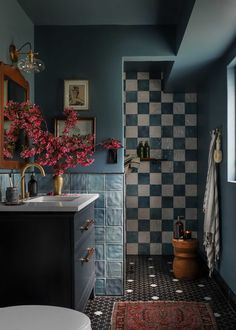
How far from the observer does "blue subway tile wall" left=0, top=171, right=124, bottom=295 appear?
10.7ft

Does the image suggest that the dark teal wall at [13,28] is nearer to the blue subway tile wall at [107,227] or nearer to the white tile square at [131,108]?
the blue subway tile wall at [107,227]

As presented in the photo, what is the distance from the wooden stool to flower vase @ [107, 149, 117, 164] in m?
1.13

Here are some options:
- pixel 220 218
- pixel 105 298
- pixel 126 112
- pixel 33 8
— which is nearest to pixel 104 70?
pixel 33 8

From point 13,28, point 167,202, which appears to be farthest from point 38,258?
point 167,202

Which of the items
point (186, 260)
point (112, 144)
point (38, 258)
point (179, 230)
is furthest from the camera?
point (179, 230)

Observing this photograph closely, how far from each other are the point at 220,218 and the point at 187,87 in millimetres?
1715

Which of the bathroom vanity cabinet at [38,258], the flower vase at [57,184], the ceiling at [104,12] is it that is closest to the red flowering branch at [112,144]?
the flower vase at [57,184]

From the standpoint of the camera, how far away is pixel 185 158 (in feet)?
15.2

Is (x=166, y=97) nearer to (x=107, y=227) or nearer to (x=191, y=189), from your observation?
(x=191, y=189)

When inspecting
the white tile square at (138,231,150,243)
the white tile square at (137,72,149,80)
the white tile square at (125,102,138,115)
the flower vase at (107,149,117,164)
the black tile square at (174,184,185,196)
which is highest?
the white tile square at (137,72,149,80)

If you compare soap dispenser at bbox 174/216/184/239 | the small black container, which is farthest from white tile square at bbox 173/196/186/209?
the small black container

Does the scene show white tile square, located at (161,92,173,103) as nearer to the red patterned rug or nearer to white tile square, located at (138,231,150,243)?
white tile square, located at (138,231,150,243)

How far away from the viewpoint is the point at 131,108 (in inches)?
183

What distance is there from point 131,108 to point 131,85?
0.29 metres
